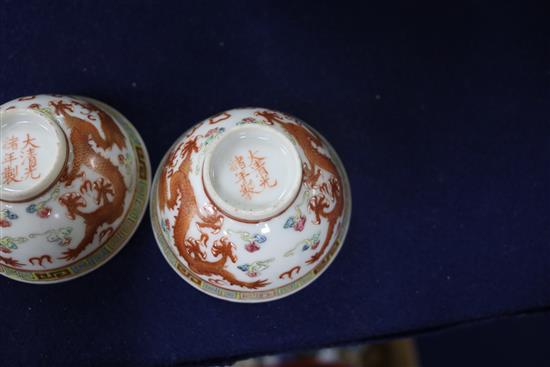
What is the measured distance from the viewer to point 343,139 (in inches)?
30.2

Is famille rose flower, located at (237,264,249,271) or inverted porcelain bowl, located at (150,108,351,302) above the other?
inverted porcelain bowl, located at (150,108,351,302)

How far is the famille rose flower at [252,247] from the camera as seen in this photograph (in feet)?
1.81

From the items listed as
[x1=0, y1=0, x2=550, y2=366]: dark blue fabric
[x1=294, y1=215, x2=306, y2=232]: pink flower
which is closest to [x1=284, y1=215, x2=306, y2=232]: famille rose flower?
[x1=294, y1=215, x2=306, y2=232]: pink flower

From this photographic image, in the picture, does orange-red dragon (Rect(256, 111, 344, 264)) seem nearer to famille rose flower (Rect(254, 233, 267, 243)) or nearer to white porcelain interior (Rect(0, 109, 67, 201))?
famille rose flower (Rect(254, 233, 267, 243))

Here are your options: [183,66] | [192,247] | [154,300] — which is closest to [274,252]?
[192,247]

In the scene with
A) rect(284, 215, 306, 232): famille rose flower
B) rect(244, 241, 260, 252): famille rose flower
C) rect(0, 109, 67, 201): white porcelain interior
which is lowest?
rect(244, 241, 260, 252): famille rose flower

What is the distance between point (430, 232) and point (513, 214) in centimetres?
13

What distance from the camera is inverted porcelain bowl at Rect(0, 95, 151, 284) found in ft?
1.79

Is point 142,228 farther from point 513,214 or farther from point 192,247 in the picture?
point 513,214

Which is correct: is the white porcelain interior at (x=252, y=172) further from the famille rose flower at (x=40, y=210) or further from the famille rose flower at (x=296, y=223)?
the famille rose flower at (x=40, y=210)

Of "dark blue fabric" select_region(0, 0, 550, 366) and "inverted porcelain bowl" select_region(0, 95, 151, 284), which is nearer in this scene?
"inverted porcelain bowl" select_region(0, 95, 151, 284)

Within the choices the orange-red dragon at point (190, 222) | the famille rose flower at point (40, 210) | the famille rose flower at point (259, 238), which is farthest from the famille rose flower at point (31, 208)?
the famille rose flower at point (259, 238)

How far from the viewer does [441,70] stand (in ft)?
2.65

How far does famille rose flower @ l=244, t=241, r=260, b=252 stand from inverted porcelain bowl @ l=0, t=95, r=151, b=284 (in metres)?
0.18
